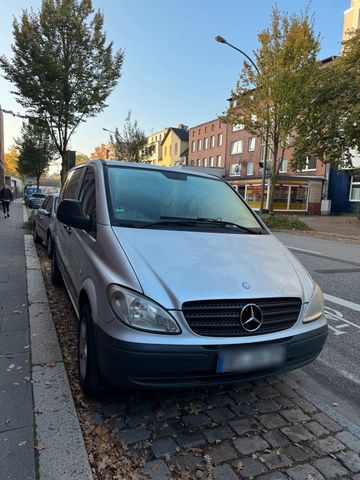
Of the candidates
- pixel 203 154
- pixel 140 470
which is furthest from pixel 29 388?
pixel 203 154

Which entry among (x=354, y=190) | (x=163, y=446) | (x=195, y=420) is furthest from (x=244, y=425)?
(x=354, y=190)

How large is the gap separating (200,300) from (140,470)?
1053 millimetres

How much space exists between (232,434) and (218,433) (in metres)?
0.10

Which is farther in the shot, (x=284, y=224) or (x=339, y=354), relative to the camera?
(x=284, y=224)

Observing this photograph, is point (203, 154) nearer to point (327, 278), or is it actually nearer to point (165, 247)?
point (327, 278)

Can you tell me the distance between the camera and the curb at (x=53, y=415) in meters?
2.22

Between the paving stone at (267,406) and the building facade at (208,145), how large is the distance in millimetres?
48371

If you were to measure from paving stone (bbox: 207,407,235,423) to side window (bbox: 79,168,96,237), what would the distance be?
1673mm

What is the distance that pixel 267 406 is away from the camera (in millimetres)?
2984

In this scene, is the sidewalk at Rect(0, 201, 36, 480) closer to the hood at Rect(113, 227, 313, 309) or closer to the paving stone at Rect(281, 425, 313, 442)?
the hood at Rect(113, 227, 313, 309)

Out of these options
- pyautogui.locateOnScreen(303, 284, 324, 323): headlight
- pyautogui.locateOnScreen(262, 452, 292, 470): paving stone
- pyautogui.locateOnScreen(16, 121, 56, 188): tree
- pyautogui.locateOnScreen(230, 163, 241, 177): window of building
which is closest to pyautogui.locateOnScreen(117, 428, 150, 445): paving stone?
pyautogui.locateOnScreen(262, 452, 292, 470): paving stone

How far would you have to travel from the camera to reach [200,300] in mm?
2391

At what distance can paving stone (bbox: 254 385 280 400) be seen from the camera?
123 inches

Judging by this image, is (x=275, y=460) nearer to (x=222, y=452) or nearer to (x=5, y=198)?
(x=222, y=452)
